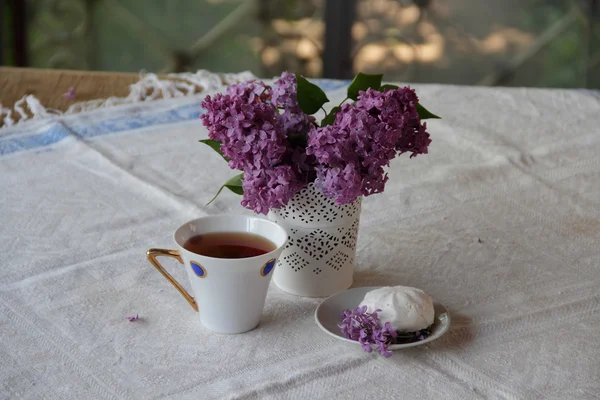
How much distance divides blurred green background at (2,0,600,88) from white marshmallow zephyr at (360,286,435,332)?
87.4 inches

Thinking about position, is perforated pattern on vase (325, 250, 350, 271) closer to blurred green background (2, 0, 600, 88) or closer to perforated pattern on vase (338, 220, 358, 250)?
perforated pattern on vase (338, 220, 358, 250)

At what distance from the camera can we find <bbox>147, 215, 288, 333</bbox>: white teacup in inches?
29.6

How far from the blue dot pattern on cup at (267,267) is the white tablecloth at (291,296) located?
6cm

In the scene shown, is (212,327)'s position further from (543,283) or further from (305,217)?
(543,283)

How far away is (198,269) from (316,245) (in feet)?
0.48

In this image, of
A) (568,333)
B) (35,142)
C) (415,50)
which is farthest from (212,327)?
(415,50)

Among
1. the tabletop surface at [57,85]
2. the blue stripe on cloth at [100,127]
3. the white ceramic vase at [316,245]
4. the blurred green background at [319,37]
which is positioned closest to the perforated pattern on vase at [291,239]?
the white ceramic vase at [316,245]

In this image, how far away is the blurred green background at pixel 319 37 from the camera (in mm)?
2896

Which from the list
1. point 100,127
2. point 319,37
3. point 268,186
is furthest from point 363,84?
point 319,37

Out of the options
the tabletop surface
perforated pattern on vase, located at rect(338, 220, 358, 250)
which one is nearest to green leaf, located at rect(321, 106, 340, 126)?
perforated pattern on vase, located at rect(338, 220, 358, 250)

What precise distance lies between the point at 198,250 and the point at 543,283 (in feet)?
1.25

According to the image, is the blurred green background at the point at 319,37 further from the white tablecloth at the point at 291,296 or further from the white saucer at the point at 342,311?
the white saucer at the point at 342,311

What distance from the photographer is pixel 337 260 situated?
0.86 m

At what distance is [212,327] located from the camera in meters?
0.79
